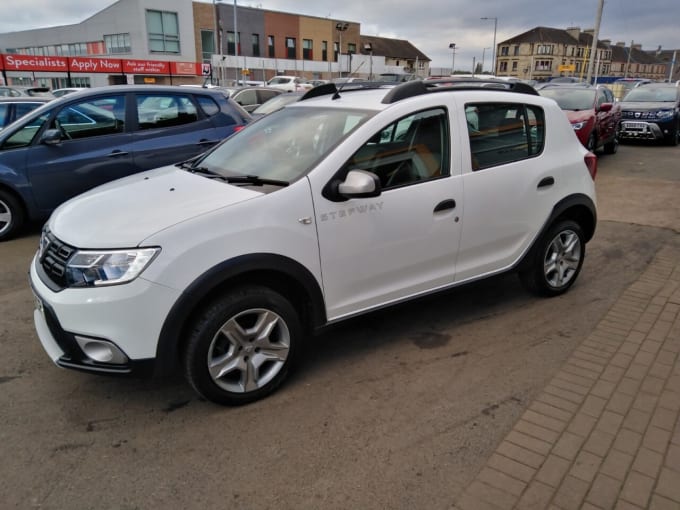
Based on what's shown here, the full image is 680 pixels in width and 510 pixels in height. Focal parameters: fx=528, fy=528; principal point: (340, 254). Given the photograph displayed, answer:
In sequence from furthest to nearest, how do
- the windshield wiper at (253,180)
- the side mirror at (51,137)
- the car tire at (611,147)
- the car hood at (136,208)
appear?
the car tire at (611,147) < the side mirror at (51,137) < the windshield wiper at (253,180) < the car hood at (136,208)

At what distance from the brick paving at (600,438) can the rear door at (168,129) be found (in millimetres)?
5358

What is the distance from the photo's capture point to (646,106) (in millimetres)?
15445

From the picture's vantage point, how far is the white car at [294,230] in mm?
2736

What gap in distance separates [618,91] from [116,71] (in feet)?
97.3

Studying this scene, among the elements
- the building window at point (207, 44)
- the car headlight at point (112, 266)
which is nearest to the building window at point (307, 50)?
the building window at point (207, 44)

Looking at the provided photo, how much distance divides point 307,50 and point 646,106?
178 feet

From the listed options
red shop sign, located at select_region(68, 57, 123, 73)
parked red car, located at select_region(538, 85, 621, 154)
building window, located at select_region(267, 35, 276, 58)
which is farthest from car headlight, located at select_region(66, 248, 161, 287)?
building window, located at select_region(267, 35, 276, 58)

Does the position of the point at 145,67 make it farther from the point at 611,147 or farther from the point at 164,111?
the point at 164,111

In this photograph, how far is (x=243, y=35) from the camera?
5750cm

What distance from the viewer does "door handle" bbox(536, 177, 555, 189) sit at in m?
4.25

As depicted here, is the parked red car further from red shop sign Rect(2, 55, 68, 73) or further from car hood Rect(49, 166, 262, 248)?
red shop sign Rect(2, 55, 68, 73)

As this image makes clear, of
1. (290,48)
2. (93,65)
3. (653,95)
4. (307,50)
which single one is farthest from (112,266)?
(307,50)

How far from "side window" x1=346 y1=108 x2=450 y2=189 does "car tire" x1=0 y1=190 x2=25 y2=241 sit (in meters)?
5.08

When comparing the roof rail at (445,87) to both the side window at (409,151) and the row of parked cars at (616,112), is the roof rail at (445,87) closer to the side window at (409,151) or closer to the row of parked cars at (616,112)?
the side window at (409,151)
